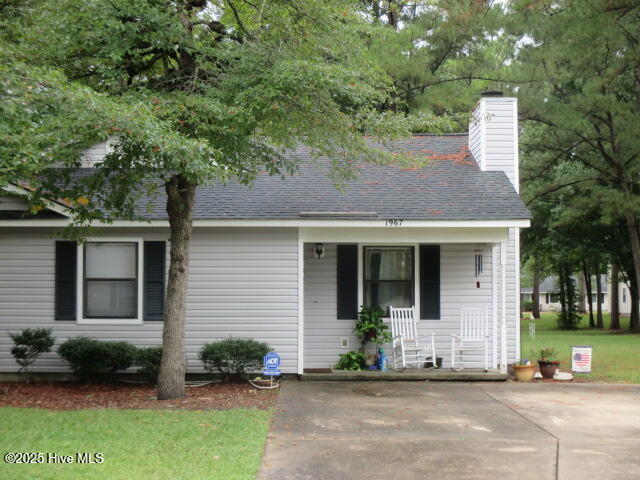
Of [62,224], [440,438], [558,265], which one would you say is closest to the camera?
[440,438]

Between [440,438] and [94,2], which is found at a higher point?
[94,2]

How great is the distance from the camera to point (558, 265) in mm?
33250

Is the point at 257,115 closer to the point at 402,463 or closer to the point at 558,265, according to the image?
the point at 402,463

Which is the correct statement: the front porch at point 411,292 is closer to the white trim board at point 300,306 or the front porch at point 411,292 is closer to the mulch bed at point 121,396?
the white trim board at point 300,306

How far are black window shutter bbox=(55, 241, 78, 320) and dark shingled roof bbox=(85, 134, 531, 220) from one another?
4.60ft

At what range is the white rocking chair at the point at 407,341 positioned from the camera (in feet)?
39.4

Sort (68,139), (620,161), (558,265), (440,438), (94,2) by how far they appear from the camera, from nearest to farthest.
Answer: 1. (440,438)
2. (68,139)
3. (94,2)
4. (620,161)
5. (558,265)

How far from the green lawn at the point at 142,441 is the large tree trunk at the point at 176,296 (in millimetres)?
1001

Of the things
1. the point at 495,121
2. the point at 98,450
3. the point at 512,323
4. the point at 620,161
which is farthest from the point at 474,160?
the point at 620,161

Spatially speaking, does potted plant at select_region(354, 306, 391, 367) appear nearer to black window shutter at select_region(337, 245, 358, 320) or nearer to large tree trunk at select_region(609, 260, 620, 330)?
black window shutter at select_region(337, 245, 358, 320)

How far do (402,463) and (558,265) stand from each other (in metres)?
28.8

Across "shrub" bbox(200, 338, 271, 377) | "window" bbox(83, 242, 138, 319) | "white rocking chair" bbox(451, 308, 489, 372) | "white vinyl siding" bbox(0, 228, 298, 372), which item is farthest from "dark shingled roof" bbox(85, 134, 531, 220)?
"shrub" bbox(200, 338, 271, 377)

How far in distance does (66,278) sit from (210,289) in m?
2.38

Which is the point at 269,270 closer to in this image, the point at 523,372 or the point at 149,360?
the point at 149,360
